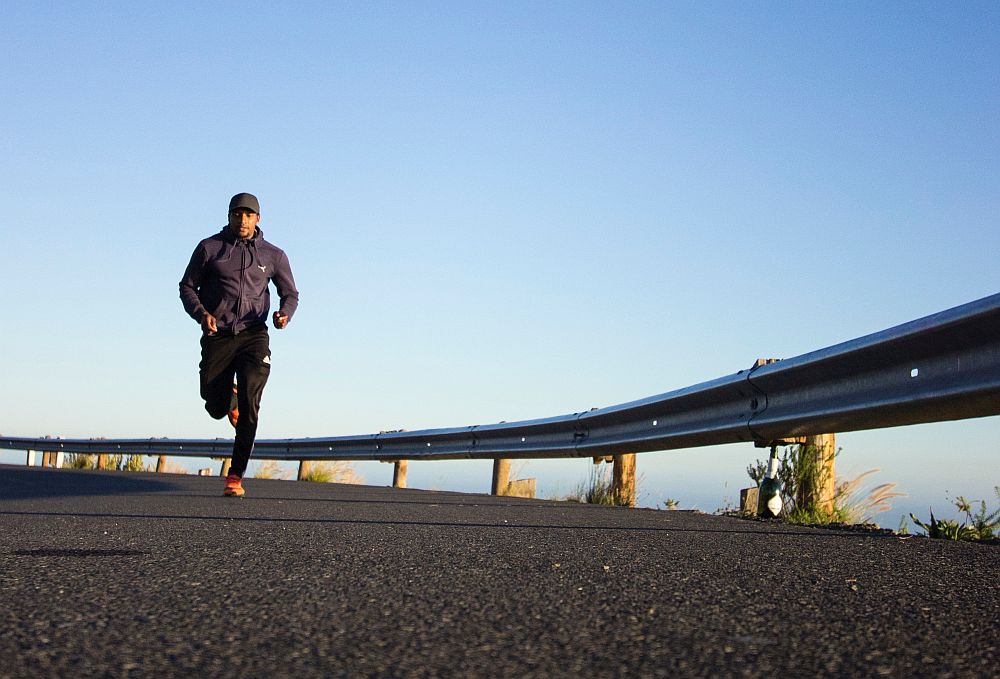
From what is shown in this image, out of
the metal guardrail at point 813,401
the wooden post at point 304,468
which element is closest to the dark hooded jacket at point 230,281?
the metal guardrail at point 813,401

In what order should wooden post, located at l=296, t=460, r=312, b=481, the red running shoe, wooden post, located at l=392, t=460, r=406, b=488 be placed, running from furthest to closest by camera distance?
wooden post, located at l=296, t=460, r=312, b=481, wooden post, located at l=392, t=460, r=406, b=488, the red running shoe

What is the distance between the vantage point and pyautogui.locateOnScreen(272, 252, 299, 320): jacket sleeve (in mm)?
9125

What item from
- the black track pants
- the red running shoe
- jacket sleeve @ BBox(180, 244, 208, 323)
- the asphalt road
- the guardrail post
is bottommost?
the asphalt road

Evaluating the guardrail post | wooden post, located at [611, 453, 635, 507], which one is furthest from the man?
the guardrail post

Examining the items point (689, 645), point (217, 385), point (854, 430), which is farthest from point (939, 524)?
point (217, 385)

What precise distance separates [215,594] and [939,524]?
399cm

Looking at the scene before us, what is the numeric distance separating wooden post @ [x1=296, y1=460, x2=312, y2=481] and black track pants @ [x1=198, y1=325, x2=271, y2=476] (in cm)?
599

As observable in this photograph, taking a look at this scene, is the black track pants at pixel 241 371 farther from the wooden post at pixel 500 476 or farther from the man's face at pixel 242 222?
the wooden post at pixel 500 476

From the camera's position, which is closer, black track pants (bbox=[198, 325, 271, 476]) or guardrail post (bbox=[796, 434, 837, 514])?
guardrail post (bbox=[796, 434, 837, 514])

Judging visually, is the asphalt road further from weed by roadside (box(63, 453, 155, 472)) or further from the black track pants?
weed by roadside (box(63, 453, 155, 472))

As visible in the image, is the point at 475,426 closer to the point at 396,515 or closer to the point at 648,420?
the point at 648,420

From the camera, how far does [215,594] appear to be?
2.95 metres

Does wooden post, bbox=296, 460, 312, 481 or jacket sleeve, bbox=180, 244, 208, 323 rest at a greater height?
jacket sleeve, bbox=180, 244, 208, 323

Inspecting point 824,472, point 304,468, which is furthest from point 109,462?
point 824,472
